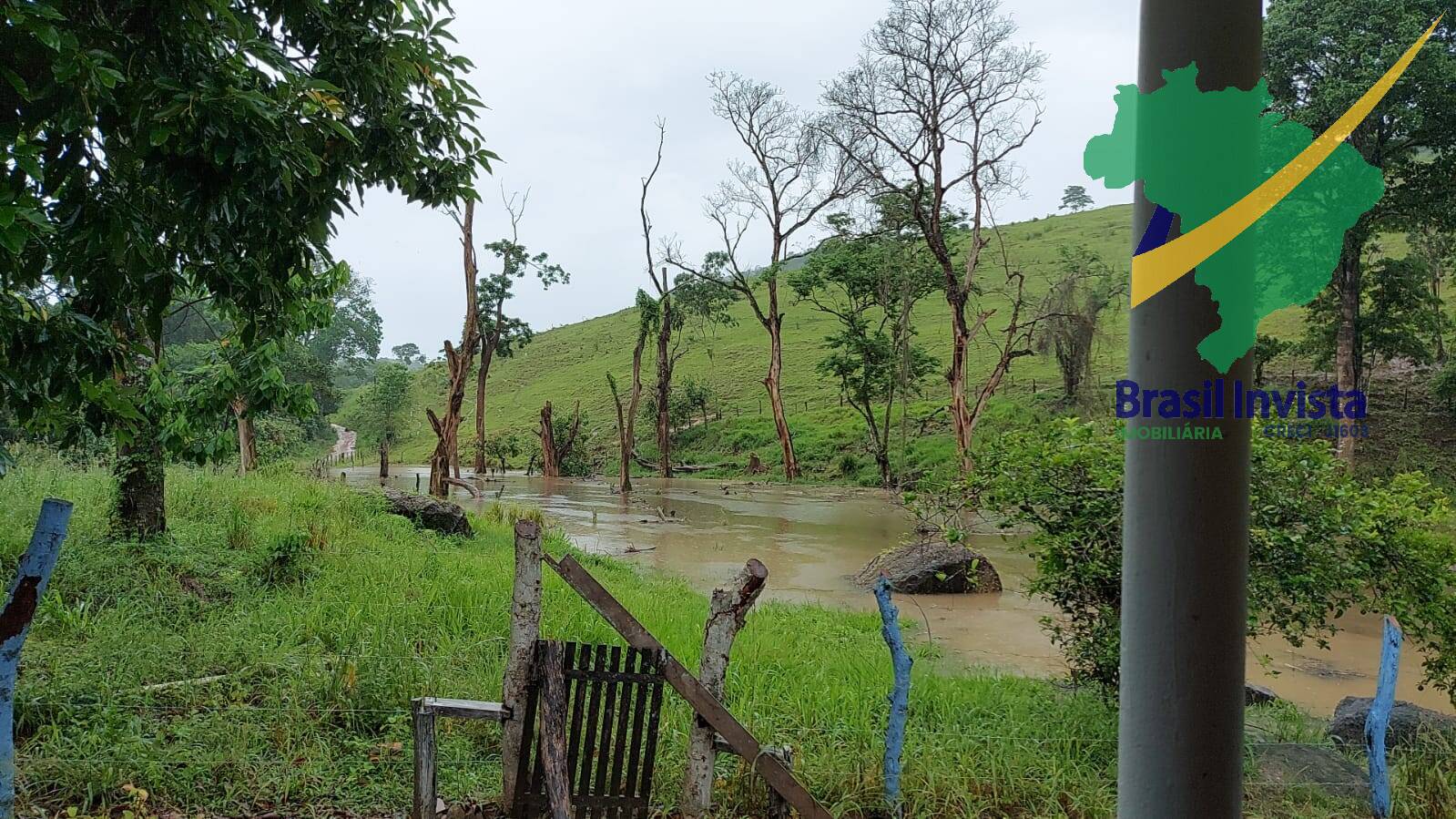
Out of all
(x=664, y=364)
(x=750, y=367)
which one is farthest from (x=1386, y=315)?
(x=750, y=367)

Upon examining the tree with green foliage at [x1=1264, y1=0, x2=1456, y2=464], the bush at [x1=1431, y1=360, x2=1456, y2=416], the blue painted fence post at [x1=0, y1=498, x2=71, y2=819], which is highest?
the tree with green foliage at [x1=1264, y1=0, x2=1456, y2=464]

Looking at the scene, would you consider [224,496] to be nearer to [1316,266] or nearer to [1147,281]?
[1147,281]

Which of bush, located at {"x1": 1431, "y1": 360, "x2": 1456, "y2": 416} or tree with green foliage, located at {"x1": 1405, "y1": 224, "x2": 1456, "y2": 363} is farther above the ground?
tree with green foliage, located at {"x1": 1405, "y1": 224, "x2": 1456, "y2": 363}

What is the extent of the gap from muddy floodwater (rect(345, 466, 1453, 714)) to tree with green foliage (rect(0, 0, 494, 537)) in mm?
4726

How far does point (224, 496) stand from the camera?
1044 cm

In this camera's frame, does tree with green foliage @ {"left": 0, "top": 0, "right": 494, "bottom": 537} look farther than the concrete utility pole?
Yes

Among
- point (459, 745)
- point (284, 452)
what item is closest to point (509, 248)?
point (284, 452)

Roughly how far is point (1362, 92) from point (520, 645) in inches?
842

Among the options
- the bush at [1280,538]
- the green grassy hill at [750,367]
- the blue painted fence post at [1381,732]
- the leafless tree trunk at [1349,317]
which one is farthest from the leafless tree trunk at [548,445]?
the blue painted fence post at [1381,732]

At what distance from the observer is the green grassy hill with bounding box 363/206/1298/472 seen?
115 feet

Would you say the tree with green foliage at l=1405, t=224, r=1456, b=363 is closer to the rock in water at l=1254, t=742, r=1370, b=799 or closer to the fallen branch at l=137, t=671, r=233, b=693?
the rock in water at l=1254, t=742, r=1370, b=799

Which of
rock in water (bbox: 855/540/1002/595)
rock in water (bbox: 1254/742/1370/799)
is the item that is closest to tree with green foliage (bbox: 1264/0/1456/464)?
rock in water (bbox: 855/540/1002/595)

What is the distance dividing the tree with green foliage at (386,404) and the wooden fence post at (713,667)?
3900 cm

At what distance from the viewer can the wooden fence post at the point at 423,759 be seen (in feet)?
11.1
